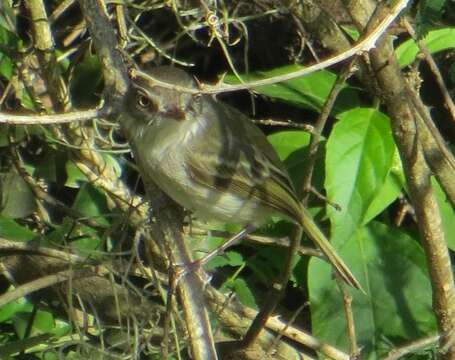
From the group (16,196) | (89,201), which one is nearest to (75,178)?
(89,201)

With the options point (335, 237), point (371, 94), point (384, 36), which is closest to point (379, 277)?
point (335, 237)

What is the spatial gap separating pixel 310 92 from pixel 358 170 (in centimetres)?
70

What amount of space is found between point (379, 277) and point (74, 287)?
4.51 ft

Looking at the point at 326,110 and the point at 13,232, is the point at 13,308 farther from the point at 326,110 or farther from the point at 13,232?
the point at 326,110

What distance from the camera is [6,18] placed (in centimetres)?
446

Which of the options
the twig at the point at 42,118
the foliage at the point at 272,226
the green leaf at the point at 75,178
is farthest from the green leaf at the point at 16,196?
the twig at the point at 42,118

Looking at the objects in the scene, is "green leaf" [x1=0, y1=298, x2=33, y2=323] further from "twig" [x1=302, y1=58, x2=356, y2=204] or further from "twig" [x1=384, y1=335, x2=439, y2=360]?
"twig" [x1=384, y1=335, x2=439, y2=360]

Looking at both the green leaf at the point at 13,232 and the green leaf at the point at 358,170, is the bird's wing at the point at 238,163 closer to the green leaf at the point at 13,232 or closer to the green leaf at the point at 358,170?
the green leaf at the point at 358,170

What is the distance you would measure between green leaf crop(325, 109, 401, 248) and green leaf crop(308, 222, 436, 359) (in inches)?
10.9

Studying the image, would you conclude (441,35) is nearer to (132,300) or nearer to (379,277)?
(379,277)

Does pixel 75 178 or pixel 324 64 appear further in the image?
pixel 75 178

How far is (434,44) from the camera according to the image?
4.41 m

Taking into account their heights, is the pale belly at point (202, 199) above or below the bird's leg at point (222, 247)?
above

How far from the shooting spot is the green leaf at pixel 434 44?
4398 mm
